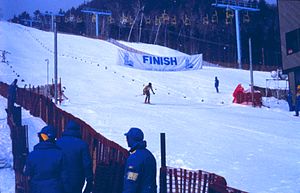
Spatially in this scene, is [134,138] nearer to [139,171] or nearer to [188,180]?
[139,171]

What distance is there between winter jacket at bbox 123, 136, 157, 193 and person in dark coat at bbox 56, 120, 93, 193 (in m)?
0.96

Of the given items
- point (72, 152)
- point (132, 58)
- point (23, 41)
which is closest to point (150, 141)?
point (72, 152)

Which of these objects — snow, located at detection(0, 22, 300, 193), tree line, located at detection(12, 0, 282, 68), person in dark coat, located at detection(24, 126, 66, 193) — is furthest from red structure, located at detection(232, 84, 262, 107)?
tree line, located at detection(12, 0, 282, 68)

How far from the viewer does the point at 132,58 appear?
35.9 m

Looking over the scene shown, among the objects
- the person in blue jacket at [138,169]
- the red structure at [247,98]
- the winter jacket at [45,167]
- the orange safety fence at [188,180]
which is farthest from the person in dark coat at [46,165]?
the red structure at [247,98]

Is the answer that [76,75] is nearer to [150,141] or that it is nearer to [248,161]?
[150,141]

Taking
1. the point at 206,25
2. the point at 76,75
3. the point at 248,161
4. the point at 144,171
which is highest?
the point at 206,25

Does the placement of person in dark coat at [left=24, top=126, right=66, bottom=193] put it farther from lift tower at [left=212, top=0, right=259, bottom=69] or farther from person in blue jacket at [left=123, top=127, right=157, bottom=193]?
lift tower at [left=212, top=0, right=259, bottom=69]

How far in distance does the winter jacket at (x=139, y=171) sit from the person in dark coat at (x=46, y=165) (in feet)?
Answer: 2.62

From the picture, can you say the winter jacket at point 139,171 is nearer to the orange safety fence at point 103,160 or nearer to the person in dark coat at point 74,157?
the person in dark coat at point 74,157

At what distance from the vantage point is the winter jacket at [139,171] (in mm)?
4355

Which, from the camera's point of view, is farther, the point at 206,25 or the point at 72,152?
the point at 206,25

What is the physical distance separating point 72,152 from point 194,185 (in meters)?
1.73

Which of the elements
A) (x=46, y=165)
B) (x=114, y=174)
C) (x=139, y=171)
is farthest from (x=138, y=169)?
(x=114, y=174)
